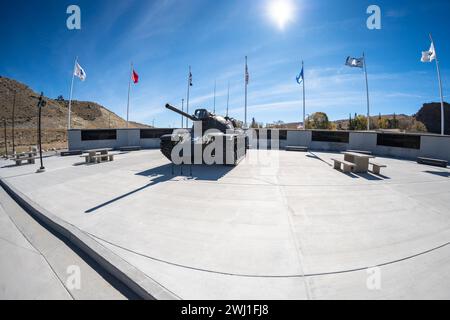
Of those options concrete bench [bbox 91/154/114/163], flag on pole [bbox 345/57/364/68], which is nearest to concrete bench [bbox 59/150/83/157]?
concrete bench [bbox 91/154/114/163]

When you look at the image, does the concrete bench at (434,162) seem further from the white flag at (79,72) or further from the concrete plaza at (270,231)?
the white flag at (79,72)

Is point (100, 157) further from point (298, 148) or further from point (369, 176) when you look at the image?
point (298, 148)

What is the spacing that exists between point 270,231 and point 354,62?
2250 centimetres

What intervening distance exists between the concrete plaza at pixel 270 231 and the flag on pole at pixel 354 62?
51.0ft

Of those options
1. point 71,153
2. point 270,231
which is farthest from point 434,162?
point 71,153

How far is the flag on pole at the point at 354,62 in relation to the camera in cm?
1996

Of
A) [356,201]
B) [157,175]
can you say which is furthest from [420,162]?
[157,175]

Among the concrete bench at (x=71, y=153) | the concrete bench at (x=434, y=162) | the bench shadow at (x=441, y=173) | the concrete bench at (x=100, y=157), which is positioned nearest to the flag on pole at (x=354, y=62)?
the concrete bench at (x=434, y=162)

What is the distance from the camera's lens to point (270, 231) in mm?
4336

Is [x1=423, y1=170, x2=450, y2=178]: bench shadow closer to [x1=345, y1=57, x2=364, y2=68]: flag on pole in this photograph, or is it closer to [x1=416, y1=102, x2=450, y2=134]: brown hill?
[x1=345, y1=57, x2=364, y2=68]: flag on pole

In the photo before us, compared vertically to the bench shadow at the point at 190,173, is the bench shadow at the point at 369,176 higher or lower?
lower

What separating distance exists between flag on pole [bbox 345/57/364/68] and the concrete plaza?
15.6m

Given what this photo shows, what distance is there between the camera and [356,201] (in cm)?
612

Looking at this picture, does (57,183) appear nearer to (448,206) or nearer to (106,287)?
(106,287)
